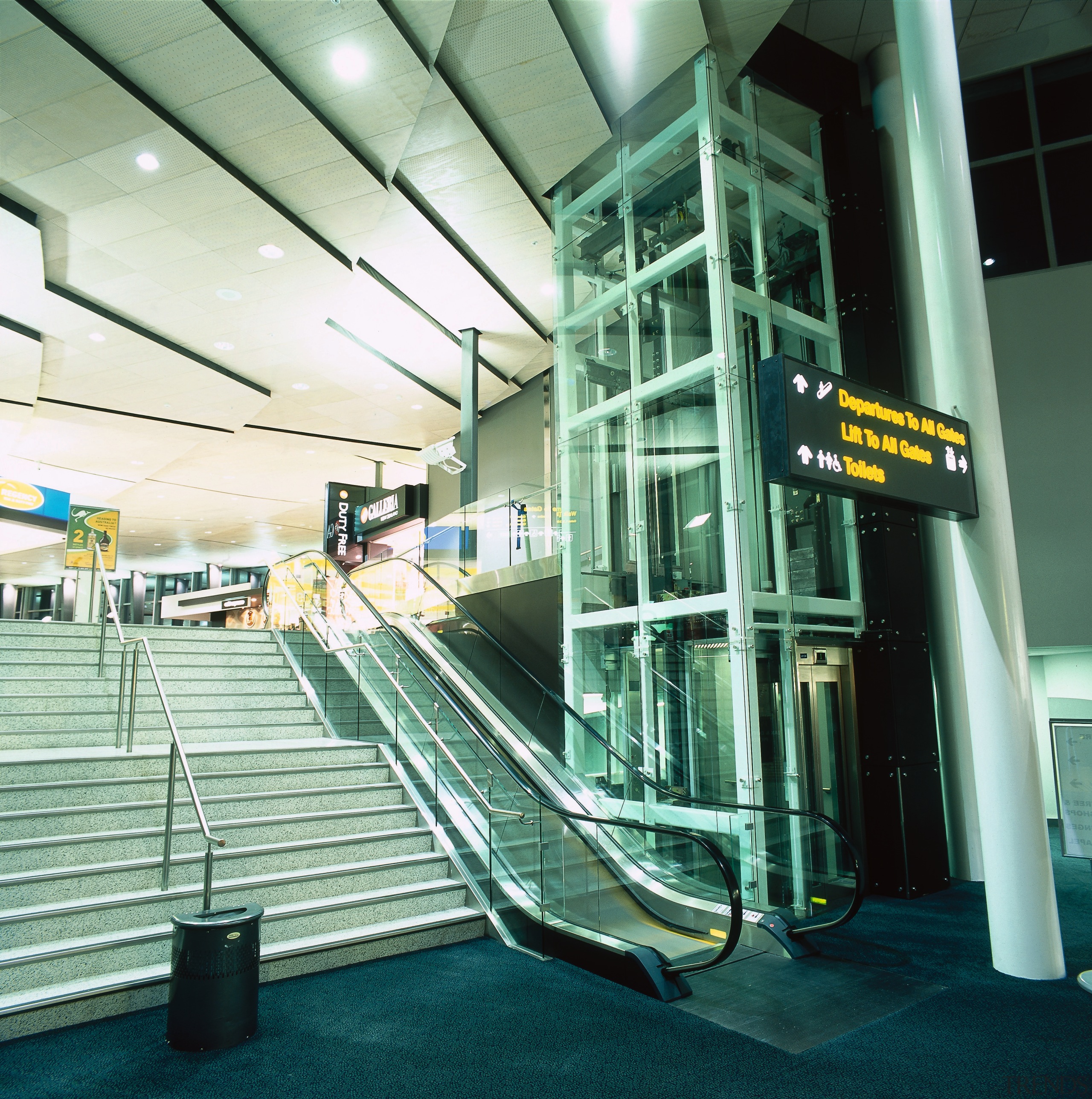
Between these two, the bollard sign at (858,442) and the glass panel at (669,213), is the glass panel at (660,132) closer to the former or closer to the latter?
the glass panel at (669,213)

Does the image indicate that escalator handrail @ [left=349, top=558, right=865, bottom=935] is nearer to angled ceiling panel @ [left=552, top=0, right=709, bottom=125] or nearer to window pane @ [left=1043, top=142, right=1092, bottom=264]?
angled ceiling panel @ [left=552, top=0, right=709, bottom=125]

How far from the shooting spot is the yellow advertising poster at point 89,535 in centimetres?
1295

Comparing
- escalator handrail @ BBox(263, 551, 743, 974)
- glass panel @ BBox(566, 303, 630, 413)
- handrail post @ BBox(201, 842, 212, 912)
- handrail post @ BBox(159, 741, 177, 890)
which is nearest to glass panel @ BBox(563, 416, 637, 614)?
glass panel @ BBox(566, 303, 630, 413)

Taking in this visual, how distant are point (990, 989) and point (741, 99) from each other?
23.8 feet

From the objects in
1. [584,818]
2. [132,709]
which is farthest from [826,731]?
[132,709]

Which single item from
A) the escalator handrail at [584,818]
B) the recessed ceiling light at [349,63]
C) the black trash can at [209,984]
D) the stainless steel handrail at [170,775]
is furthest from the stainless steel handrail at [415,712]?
the recessed ceiling light at [349,63]

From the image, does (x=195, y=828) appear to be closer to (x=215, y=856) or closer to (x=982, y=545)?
(x=215, y=856)

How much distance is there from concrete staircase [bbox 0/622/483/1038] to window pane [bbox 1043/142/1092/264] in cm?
868

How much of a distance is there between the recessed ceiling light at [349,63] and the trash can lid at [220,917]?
6409 millimetres

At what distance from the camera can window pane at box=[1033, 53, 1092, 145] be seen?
345 inches

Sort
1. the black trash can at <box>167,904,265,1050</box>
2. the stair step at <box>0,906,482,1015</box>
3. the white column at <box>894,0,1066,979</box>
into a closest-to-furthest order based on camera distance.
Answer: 1. the black trash can at <box>167,904,265,1050</box>
2. the stair step at <box>0,906,482,1015</box>
3. the white column at <box>894,0,1066,979</box>

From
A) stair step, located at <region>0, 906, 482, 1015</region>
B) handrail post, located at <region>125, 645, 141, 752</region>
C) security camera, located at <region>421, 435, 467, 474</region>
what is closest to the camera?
stair step, located at <region>0, 906, 482, 1015</region>

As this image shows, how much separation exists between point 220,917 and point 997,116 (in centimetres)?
1072

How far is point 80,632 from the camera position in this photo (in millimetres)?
8586
